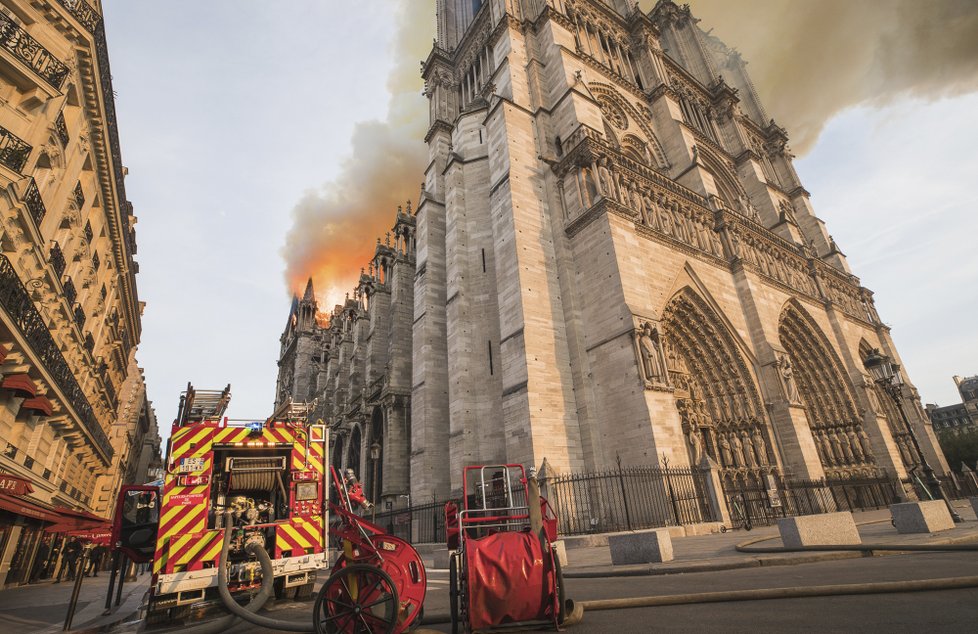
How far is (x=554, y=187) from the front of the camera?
57.0ft

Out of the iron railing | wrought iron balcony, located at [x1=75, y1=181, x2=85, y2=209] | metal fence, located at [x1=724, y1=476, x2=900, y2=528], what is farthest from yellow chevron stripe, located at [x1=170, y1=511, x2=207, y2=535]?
metal fence, located at [x1=724, y1=476, x2=900, y2=528]

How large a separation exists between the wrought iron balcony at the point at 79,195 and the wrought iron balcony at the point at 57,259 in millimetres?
1563

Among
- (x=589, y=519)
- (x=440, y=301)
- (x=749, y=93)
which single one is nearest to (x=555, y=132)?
(x=440, y=301)

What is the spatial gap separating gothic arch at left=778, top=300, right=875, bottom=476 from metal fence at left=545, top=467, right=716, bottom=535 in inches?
409

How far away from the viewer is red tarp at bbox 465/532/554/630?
10.3ft

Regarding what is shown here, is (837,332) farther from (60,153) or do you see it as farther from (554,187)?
(60,153)

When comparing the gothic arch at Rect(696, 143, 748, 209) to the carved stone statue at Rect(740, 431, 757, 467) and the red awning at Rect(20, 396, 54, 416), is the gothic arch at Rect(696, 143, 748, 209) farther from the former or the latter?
the red awning at Rect(20, 396, 54, 416)

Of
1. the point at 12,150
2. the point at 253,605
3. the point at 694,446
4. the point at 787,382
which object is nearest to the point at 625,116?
the point at 787,382

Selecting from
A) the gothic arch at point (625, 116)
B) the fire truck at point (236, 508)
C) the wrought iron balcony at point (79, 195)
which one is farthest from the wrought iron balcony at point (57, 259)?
the gothic arch at point (625, 116)

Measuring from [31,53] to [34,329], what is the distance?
5720 mm

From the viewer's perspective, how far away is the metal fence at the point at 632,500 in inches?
440

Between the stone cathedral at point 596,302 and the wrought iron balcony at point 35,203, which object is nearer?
the wrought iron balcony at point 35,203

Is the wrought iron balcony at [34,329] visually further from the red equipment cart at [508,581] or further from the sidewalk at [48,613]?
the red equipment cart at [508,581]

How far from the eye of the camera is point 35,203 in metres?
9.13
